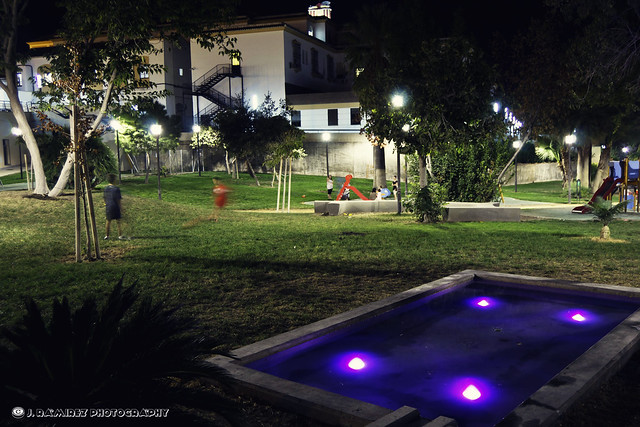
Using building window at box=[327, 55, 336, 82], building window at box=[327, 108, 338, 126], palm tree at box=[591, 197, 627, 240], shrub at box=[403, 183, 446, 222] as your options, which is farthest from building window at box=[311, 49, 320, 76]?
palm tree at box=[591, 197, 627, 240]

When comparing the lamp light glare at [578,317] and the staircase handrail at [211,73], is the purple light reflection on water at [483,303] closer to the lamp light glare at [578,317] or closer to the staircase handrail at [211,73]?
the lamp light glare at [578,317]

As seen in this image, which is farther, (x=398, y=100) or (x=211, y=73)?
(x=211, y=73)

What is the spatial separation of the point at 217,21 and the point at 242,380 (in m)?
16.1

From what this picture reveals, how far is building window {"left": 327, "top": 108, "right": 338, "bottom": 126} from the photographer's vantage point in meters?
46.9

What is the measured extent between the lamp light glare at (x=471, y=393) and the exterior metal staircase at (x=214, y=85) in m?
45.0

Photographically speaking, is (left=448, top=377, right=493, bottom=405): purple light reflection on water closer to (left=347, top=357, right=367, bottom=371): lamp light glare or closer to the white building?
(left=347, top=357, right=367, bottom=371): lamp light glare

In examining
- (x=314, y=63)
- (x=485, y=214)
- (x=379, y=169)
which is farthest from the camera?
(x=314, y=63)

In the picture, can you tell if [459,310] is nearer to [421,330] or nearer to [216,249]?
[421,330]

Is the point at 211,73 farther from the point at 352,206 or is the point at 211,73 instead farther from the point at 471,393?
the point at 471,393

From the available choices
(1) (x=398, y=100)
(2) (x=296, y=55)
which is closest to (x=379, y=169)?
(1) (x=398, y=100)

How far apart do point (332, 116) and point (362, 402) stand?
43765 mm

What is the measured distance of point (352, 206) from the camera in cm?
2180

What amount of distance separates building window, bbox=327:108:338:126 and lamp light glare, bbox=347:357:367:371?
42.0m

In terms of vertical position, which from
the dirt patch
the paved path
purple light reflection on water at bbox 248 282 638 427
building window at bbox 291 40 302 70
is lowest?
purple light reflection on water at bbox 248 282 638 427
